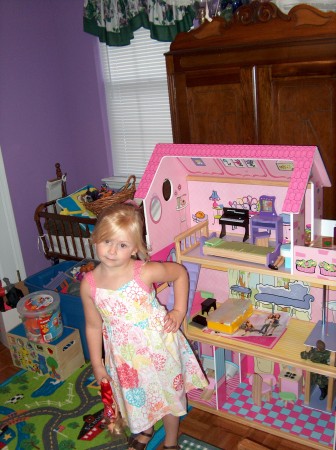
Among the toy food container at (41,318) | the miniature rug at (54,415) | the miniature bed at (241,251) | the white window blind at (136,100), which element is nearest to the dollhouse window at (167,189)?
the miniature bed at (241,251)

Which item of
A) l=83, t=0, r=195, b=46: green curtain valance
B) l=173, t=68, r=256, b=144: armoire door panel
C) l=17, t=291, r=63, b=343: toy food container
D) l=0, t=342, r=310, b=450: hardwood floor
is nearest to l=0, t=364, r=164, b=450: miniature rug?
l=0, t=342, r=310, b=450: hardwood floor

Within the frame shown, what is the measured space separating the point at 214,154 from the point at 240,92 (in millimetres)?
512

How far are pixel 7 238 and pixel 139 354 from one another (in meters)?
2.03

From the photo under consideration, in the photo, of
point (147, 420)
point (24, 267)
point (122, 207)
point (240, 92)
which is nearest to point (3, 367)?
point (24, 267)

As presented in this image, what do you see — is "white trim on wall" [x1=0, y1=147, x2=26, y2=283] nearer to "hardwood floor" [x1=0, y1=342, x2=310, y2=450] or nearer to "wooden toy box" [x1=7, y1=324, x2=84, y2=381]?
"wooden toy box" [x1=7, y1=324, x2=84, y2=381]

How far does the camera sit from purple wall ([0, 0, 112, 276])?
3.61m

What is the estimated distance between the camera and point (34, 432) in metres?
2.48

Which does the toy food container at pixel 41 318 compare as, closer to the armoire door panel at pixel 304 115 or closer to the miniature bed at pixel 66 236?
the miniature bed at pixel 66 236

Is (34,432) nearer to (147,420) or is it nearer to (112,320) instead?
(147,420)

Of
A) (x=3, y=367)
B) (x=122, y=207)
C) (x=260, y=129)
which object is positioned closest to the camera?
(x=122, y=207)

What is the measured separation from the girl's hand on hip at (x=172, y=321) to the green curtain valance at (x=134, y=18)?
1958 millimetres

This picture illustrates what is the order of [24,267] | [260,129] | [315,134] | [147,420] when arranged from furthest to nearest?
[24,267], [260,129], [315,134], [147,420]

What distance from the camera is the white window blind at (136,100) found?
367 centimetres

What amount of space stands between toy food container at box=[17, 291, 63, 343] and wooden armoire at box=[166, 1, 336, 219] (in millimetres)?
1328
